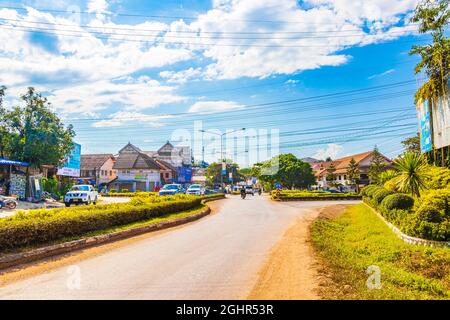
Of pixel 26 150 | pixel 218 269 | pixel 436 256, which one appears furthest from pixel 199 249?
pixel 26 150

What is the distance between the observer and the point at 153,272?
8023 mm

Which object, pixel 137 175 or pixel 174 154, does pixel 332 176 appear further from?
pixel 137 175

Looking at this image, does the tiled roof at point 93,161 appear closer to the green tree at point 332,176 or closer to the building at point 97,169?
the building at point 97,169

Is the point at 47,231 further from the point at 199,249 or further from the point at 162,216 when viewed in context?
the point at 162,216

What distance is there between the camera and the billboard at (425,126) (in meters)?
26.2

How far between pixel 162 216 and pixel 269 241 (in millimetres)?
8300

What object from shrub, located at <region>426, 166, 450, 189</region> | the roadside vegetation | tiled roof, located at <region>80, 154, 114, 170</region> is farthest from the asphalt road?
tiled roof, located at <region>80, 154, 114, 170</region>

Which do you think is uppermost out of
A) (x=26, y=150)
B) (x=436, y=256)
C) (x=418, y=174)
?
(x=26, y=150)

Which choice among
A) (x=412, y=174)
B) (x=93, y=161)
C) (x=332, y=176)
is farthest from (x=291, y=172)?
(x=412, y=174)

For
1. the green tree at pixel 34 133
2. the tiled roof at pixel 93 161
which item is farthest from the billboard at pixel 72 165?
the tiled roof at pixel 93 161

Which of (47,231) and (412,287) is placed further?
(47,231)

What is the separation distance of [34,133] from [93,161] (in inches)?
1642

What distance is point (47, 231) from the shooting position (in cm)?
1074
